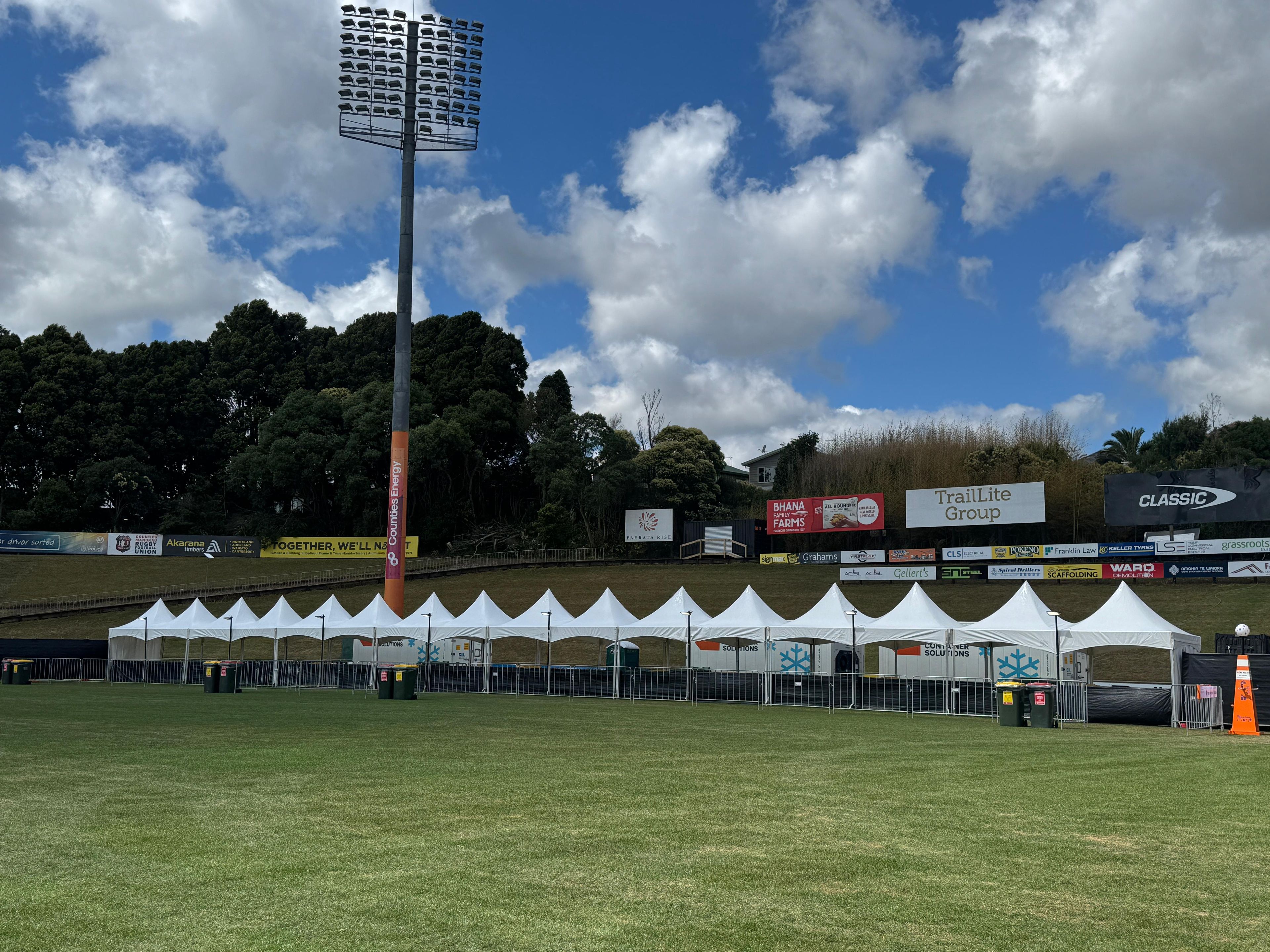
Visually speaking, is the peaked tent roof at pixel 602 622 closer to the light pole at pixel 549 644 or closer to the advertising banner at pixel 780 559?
the light pole at pixel 549 644

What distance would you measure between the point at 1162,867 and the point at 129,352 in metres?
85.9

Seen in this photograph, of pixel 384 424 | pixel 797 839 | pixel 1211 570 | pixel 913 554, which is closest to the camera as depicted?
pixel 797 839

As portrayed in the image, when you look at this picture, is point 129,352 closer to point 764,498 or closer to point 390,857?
point 764,498

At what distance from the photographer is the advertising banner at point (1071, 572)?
48.3 meters

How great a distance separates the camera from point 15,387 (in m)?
74.6

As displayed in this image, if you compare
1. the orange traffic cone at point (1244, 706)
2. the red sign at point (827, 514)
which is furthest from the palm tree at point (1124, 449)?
the orange traffic cone at point (1244, 706)

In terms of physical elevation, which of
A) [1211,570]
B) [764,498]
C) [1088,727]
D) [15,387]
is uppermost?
[15,387]

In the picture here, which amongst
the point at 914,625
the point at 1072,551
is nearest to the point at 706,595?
the point at 1072,551

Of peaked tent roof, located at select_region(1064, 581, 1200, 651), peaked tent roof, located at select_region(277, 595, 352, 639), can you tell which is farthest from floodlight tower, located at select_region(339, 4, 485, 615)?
peaked tent roof, located at select_region(1064, 581, 1200, 651)

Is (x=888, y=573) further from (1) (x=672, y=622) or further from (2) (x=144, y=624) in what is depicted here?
(2) (x=144, y=624)

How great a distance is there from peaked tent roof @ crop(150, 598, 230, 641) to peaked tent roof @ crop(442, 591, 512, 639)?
8.33m

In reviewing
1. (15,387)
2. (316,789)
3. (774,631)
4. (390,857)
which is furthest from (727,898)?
(15,387)

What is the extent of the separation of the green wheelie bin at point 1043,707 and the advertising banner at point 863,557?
113 ft

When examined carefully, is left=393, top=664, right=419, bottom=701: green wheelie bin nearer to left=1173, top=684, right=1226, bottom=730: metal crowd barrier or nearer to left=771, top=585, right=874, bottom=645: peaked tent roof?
left=771, top=585, right=874, bottom=645: peaked tent roof
